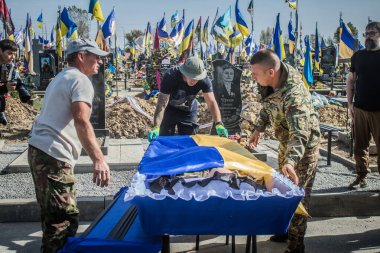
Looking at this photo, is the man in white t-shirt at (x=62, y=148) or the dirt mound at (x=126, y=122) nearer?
the man in white t-shirt at (x=62, y=148)

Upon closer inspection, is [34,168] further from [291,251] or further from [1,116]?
[1,116]

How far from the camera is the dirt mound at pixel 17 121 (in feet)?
34.2

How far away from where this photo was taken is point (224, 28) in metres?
20.2

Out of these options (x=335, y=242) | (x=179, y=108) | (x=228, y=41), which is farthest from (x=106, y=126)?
(x=228, y=41)

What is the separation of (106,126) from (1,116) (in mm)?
4169

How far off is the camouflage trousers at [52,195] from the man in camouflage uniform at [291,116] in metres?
1.60

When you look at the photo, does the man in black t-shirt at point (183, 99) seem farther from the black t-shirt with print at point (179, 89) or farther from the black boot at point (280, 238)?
the black boot at point (280, 238)

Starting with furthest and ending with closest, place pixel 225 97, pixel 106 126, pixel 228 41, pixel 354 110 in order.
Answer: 1. pixel 228 41
2. pixel 106 126
3. pixel 225 97
4. pixel 354 110

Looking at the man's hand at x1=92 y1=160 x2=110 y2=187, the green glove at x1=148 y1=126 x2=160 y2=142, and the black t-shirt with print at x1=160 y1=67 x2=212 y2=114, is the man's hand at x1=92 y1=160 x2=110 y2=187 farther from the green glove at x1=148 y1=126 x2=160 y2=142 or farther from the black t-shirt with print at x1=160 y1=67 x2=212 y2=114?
the black t-shirt with print at x1=160 y1=67 x2=212 y2=114

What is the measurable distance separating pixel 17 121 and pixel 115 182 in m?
6.96

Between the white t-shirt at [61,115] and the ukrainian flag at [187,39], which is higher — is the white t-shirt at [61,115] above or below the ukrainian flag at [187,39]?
below


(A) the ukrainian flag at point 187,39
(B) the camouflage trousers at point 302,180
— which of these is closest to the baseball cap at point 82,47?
(B) the camouflage trousers at point 302,180

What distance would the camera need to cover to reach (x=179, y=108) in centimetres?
525

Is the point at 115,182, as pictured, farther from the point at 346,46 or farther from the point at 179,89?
the point at 346,46
